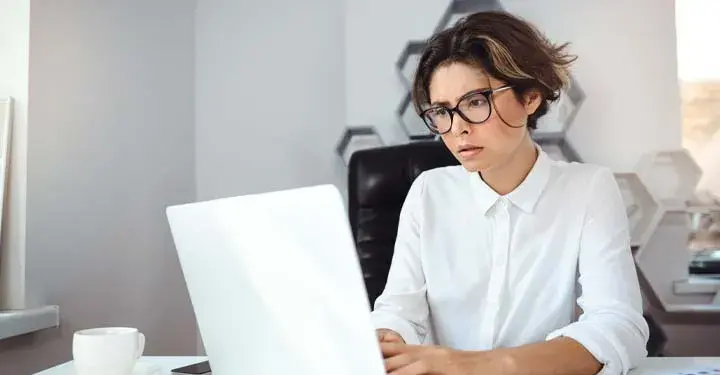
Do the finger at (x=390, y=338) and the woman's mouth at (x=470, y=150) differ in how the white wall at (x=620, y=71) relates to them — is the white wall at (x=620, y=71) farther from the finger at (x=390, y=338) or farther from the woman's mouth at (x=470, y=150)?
the finger at (x=390, y=338)

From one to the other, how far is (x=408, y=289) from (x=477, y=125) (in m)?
0.31

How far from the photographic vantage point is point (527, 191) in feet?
3.75

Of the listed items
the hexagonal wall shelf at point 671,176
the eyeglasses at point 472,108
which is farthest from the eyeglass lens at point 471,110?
the hexagonal wall shelf at point 671,176

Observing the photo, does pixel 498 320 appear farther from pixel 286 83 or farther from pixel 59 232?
pixel 286 83

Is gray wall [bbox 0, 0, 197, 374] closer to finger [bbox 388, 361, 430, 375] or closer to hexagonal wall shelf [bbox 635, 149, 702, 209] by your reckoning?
finger [bbox 388, 361, 430, 375]

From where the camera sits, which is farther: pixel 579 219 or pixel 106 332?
pixel 579 219

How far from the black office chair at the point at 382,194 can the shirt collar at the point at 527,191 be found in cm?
39

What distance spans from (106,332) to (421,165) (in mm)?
865

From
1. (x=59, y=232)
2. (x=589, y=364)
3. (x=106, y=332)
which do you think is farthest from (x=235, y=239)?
(x=59, y=232)

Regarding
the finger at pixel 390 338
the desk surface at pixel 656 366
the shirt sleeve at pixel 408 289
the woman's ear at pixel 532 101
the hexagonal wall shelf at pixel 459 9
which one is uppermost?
the hexagonal wall shelf at pixel 459 9

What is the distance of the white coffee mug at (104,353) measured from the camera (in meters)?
0.82

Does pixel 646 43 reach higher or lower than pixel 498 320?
higher

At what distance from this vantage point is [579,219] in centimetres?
111

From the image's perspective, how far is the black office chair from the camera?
5.17ft
